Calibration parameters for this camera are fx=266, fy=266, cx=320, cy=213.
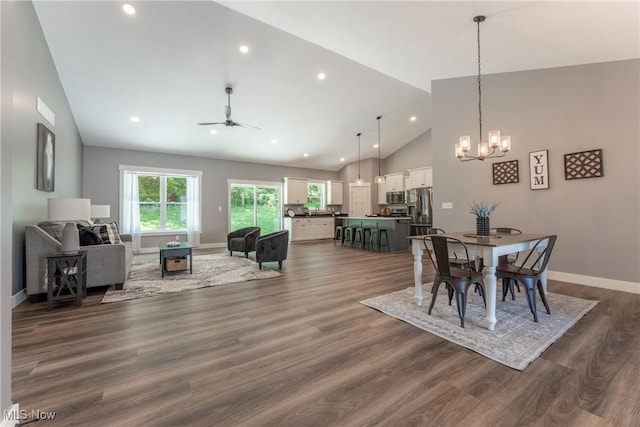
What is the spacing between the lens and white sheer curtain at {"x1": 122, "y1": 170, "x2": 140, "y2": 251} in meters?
6.94

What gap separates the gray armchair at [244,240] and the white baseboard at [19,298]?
3.28 m

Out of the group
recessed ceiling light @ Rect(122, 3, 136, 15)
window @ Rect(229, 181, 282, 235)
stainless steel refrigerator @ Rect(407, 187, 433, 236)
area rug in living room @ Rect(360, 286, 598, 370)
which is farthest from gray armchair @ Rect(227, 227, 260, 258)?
stainless steel refrigerator @ Rect(407, 187, 433, 236)

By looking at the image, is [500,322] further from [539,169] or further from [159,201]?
[159,201]

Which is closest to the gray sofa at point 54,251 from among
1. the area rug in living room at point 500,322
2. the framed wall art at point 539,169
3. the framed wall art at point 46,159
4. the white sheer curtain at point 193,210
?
the framed wall art at point 46,159

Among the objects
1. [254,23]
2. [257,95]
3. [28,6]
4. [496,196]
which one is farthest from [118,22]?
[496,196]

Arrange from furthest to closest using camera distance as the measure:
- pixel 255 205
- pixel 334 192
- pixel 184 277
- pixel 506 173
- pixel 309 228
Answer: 1. pixel 334 192
2. pixel 309 228
3. pixel 255 205
4. pixel 506 173
5. pixel 184 277

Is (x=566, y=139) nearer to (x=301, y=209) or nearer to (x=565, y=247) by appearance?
(x=565, y=247)

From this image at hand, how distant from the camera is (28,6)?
323cm

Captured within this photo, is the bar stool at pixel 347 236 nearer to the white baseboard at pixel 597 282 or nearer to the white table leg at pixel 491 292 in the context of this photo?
the white baseboard at pixel 597 282

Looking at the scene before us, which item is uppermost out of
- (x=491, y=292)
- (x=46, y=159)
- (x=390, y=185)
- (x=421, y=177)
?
(x=421, y=177)

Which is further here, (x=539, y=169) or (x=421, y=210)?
(x=421, y=210)

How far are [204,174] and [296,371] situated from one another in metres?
7.46

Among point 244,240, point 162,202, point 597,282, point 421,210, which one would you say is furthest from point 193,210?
point 597,282

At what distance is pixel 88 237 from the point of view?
12.1 feet
